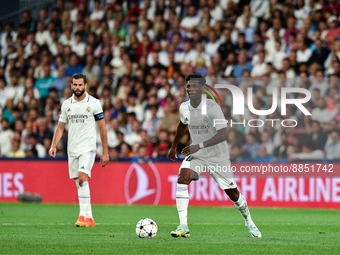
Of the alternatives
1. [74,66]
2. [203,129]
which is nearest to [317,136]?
[203,129]

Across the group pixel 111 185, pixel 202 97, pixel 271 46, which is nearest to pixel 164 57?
pixel 271 46

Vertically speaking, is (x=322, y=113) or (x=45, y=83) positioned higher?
(x=45, y=83)

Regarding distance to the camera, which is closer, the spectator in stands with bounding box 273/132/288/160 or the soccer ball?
the soccer ball

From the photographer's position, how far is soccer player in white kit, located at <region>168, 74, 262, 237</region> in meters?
8.00

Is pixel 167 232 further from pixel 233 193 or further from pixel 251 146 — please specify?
pixel 251 146

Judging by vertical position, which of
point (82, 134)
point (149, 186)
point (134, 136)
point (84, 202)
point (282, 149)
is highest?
point (82, 134)

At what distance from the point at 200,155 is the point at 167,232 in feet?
4.73

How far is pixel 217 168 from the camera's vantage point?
807 centimetres

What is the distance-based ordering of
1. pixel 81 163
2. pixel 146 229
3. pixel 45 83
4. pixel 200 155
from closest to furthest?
pixel 146 229 → pixel 200 155 → pixel 81 163 → pixel 45 83

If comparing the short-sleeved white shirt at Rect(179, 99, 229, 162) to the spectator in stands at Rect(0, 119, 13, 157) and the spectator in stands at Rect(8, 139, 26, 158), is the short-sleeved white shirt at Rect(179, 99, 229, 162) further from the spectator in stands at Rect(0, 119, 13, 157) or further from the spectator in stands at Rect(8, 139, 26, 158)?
the spectator in stands at Rect(0, 119, 13, 157)

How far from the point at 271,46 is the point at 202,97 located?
28.3ft

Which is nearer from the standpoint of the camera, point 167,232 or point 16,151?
point 167,232

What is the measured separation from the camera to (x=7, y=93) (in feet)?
63.5

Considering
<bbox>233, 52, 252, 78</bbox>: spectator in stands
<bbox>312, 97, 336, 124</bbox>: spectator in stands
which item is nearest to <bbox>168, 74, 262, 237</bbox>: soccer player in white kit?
<bbox>312, 97, 336, 124</bbox>: spectator in stands
